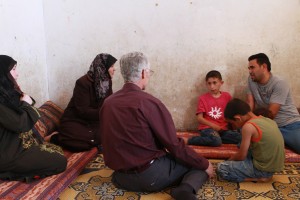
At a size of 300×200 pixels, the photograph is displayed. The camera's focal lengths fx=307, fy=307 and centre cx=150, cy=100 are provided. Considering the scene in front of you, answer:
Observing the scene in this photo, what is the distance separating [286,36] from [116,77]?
233cm

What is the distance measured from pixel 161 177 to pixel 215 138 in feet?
4.33

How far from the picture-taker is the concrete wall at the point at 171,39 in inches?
157

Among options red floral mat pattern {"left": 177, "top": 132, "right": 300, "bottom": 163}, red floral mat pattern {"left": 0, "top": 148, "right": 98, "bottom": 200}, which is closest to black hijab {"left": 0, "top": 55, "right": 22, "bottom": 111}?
red floral mat pattern {"left": 0, "top": 148, "right": 98, "bottom": 200}

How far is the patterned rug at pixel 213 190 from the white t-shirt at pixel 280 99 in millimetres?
875

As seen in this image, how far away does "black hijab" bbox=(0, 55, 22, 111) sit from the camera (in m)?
2.46

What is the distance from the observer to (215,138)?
363 cm

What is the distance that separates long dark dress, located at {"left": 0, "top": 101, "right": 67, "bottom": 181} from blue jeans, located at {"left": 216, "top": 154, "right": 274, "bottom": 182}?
5.05 ft

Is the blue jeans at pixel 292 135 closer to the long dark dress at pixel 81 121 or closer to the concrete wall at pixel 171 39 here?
the concrete wall at pixel 171 39

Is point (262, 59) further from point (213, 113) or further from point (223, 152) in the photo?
point (223, 152)

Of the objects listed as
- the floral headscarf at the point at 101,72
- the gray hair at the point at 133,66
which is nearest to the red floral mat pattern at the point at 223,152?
the floral headscarf at the point at 101,72

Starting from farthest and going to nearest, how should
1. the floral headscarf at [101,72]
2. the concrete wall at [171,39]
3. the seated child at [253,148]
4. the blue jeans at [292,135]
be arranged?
the concrete wall at [171,39] < the floral headscarf at [101,72] < the blue jeans at [292,135] < the seated child at [253,148]

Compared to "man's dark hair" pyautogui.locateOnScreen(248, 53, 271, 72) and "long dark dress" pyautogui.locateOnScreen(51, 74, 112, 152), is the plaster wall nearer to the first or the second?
"long dark dress" pyautogui.locateOnScreen(51, 74, 112, 152)

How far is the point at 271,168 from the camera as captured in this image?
105 inches

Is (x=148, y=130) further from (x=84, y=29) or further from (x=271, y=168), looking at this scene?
(x=84, y=29)
